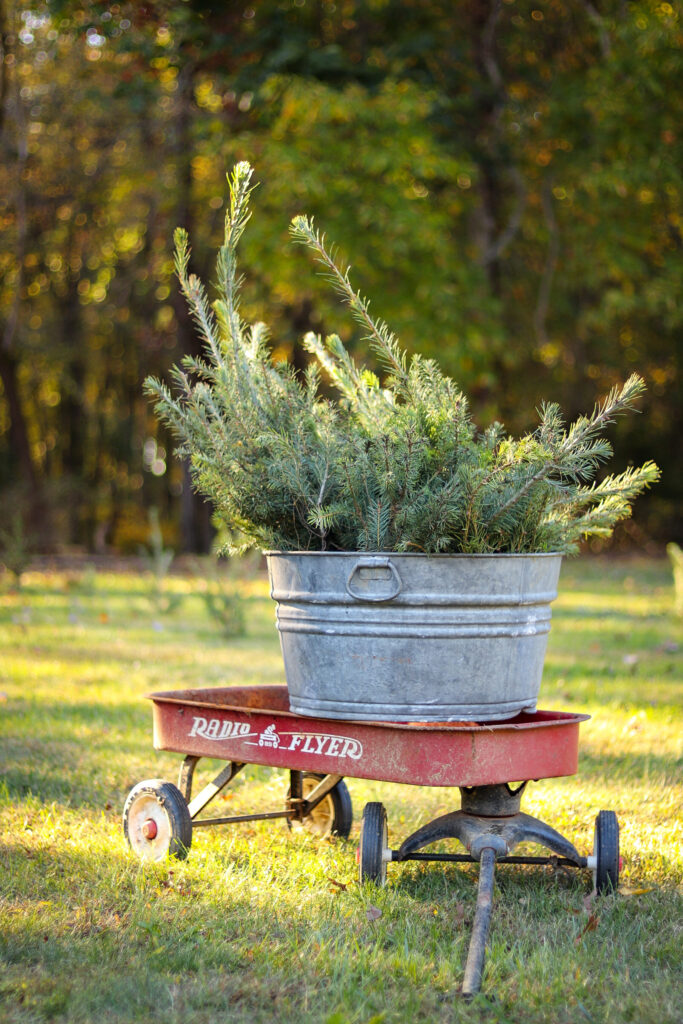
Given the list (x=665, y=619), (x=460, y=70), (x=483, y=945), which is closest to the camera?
(x=483, y=945)

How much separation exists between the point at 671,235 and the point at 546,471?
40.5 feet

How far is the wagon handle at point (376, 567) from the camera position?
265 centimetres

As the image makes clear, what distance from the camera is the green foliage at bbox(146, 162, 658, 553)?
8.93 ft

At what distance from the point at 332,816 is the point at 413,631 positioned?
1146 millimetres

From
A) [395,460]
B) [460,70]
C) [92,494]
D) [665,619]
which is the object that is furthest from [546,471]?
[92,494]

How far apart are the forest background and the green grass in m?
5.33

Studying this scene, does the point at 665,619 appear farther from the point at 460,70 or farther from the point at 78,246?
the point at 78,246

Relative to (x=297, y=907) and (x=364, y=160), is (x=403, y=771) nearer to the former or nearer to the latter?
(x=297, y=907)

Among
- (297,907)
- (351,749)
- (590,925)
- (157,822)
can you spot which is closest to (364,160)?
(157,822)

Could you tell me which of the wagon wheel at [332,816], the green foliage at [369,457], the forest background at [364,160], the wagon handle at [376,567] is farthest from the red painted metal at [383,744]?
the forest background at [364,160]

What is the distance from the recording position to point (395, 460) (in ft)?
9.11

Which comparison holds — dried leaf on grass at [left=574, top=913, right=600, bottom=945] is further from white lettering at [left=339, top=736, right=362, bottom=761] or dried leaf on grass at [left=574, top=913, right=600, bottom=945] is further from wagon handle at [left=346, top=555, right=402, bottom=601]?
wagon handle at [left=346, top=555, right=402, bottom=601]

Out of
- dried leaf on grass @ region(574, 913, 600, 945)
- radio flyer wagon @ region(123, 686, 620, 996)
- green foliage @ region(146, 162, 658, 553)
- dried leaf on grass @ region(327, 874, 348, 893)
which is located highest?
green foliage @ region(146, 162, 658, 553)

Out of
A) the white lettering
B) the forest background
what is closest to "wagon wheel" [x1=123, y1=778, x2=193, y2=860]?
the white lettering
